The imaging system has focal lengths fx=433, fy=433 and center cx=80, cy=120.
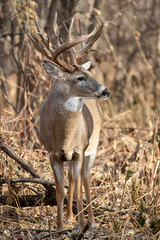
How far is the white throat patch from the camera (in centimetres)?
457

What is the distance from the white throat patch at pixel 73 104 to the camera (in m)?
4.57

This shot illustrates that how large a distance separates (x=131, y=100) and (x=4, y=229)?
795 cm

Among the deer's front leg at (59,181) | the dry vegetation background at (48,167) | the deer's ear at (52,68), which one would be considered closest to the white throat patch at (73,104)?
the deer's ear at (52,68)

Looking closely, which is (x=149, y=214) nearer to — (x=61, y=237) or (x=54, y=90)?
(x=61, y=237)

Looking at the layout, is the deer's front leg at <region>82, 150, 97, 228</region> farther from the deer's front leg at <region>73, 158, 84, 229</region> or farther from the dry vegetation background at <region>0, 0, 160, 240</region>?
the deer's front leg at <region>73, 158, 84, 229</region>

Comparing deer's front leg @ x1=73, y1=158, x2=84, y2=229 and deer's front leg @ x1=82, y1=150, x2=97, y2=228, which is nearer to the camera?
deer's front leg @ x1=73, y1=158, x2=84, y2=229

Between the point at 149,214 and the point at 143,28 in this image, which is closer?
the point at 149,214

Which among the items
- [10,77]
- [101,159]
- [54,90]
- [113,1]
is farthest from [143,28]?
[54,90]

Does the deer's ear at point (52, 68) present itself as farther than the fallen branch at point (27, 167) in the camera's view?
No

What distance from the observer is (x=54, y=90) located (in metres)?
4.68

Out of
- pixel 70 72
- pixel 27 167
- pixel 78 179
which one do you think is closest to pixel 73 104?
pixel 70 72

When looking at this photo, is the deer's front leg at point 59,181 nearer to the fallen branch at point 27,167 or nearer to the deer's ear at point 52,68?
the fallen branch at point 27,167

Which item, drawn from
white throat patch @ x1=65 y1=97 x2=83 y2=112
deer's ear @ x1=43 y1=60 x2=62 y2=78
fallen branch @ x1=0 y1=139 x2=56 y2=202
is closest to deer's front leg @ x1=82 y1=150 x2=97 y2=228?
fallen branch @ x1=0 y1=139 x2=56 y2=202

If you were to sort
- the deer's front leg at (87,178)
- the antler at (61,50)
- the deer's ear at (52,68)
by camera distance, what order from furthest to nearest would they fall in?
the deer's front leg at (87,178), the deer's ear at (52,68), the antler at (61,50)
